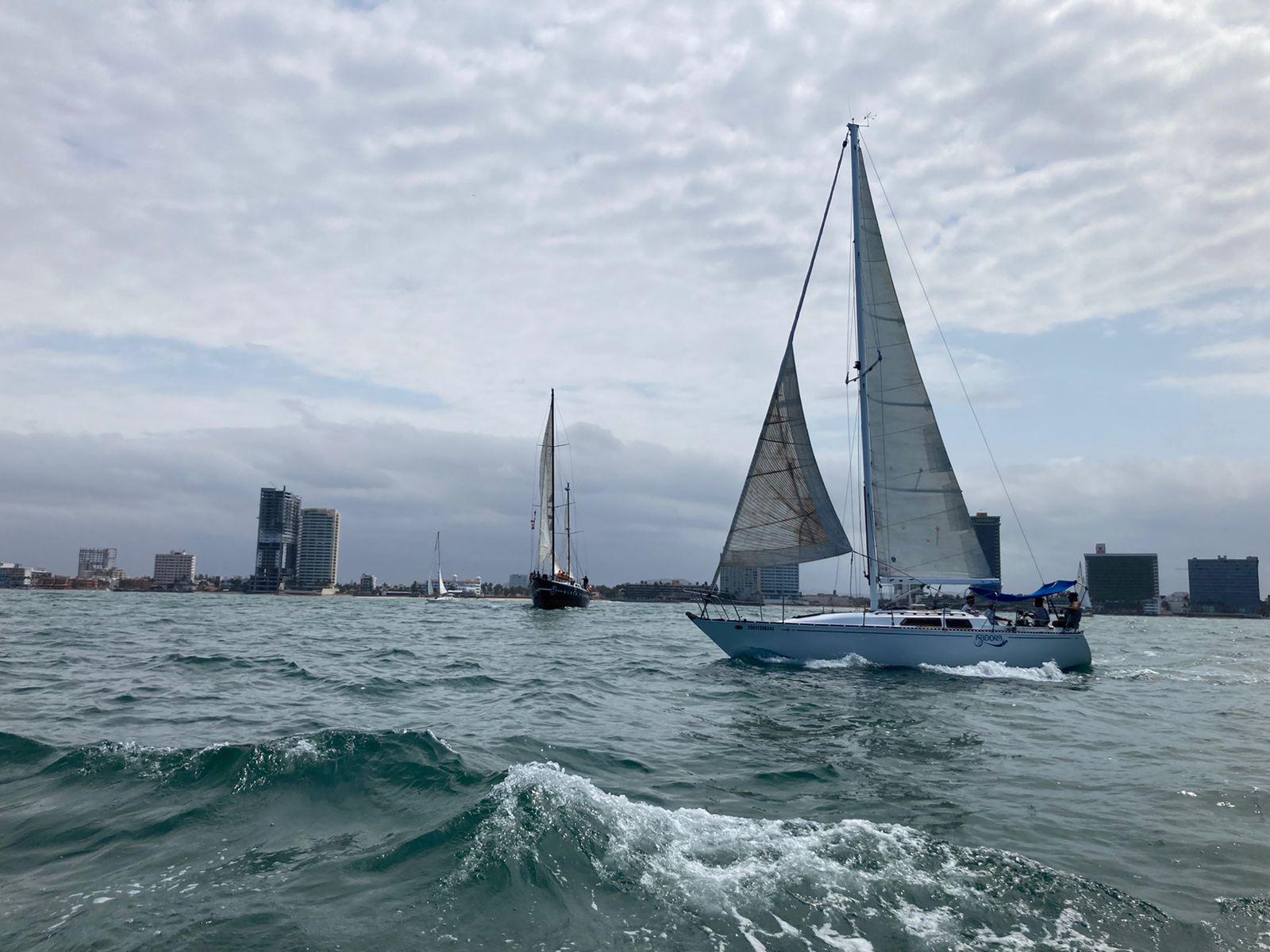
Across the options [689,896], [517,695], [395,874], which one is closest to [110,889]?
[395,874]

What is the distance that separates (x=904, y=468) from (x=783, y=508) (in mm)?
5283

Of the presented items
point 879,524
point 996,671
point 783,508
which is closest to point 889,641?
point 996,671

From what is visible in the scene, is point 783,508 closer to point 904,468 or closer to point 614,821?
point 904,468

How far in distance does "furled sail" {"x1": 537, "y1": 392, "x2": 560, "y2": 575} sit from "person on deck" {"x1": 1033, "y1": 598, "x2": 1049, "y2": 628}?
53058mm

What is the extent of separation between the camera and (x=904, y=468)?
26969 millimetres

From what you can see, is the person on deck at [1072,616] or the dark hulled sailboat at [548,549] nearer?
the person on deck at [1072,616]

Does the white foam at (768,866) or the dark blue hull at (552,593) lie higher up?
the white foam at (768,866)

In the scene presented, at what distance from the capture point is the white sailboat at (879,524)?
2414 cm

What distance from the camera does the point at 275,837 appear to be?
26.1ft

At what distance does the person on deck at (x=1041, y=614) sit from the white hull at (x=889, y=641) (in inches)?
52.1

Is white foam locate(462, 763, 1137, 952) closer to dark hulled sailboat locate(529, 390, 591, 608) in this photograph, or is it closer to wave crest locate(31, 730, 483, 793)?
wave crest locate(31, 730, 483, 793)

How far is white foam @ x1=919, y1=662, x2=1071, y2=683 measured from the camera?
23.9 meters

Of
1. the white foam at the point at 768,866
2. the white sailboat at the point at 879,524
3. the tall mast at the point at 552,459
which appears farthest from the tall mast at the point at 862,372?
the tall mast at the point at 552,459

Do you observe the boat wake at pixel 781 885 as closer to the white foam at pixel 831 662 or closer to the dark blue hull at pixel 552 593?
the white foam at pixel 831 662
